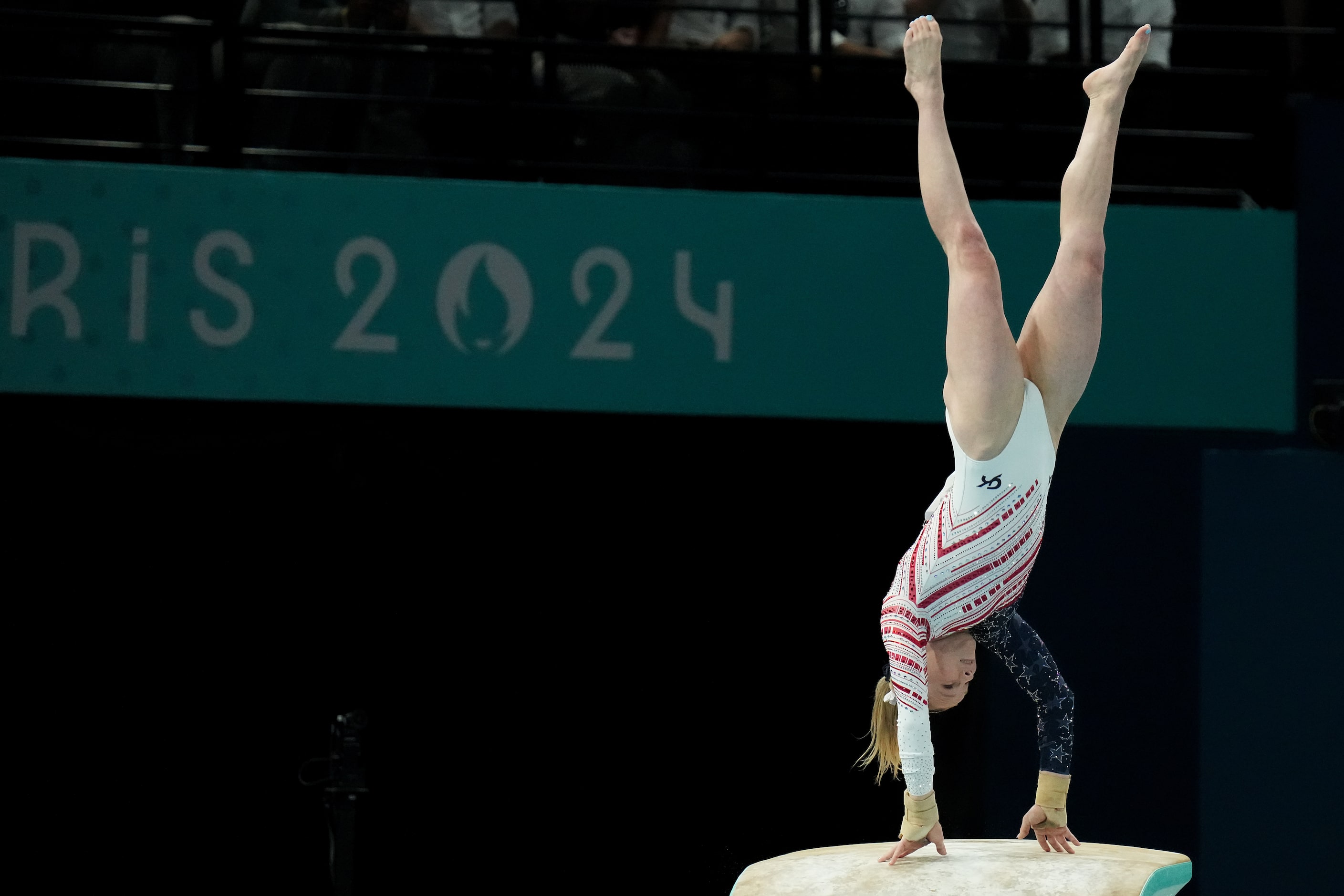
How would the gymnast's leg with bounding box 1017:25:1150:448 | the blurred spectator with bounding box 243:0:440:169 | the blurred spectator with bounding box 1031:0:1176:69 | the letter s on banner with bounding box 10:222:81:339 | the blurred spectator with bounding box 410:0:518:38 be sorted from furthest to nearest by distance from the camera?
1. the blurred spectator with bounding box 1031:0:1176:69
2. the blurred spectator with bounding box 410:0:518:38
3. the blurred spectator with bounding box 243:0:440:169
4. the letter s on banner with bounding box 10:222:81:339
5. the gymnast's leg with bounding box 1017:25:1150:448

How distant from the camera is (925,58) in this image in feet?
11.2

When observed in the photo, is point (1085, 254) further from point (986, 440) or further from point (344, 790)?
point (344, 790)

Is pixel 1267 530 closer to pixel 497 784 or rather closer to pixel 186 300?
pixel 497 784

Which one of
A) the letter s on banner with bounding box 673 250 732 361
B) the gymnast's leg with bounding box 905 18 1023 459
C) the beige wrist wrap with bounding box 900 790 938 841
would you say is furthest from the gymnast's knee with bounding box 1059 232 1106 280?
the letter s on banner with bounding box 673 250 732 361

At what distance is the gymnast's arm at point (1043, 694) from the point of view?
3.50 m

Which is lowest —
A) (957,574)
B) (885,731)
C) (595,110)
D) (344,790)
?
(344,790)

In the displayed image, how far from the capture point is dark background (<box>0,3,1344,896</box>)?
540 centimetres

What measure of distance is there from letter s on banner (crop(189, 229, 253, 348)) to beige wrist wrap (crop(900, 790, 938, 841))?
230 cm

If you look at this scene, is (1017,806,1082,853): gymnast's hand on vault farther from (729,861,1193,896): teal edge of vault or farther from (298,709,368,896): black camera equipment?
(298,709,368,896): black camera equipment

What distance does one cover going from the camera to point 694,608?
594 cm

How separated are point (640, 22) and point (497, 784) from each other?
106 inches

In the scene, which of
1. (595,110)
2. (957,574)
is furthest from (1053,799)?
(595,110)

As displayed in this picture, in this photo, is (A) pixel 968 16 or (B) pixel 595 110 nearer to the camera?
(B) pixel 595 110

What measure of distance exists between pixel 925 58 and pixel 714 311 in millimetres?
1425
